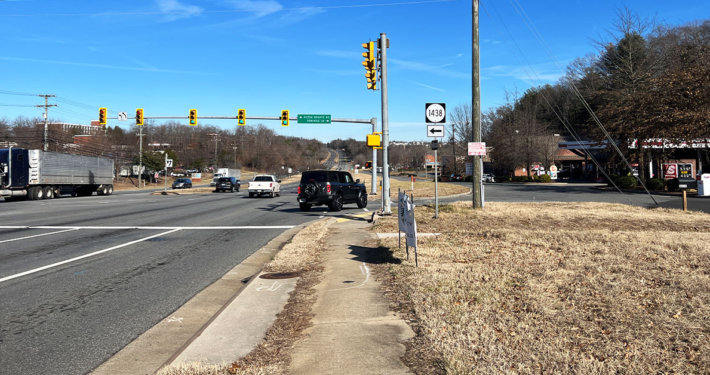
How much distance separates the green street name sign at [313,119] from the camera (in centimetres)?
3170

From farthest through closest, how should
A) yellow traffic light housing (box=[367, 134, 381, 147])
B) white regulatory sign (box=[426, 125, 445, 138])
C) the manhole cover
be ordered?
1. yellow traffic light housing (box=[367, 134, 381, 147])
2. white regulatory sign (box=[426, 125, 445, 138])
3. the manhole cover

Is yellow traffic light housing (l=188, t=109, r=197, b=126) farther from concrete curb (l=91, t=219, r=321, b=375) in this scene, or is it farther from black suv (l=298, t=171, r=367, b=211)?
concrete curb (l=91, t=219, r=321, b=375)

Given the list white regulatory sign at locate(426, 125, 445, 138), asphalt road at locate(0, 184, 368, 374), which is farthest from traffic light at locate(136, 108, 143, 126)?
white regulatory sign at locate(426, 125, 445, 138)

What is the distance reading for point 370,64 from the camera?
58.9 ft

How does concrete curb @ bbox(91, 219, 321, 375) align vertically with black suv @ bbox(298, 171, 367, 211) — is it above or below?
below

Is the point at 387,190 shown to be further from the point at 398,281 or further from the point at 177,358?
the point at 177,358

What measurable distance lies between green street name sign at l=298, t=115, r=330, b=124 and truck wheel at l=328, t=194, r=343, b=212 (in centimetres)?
1033

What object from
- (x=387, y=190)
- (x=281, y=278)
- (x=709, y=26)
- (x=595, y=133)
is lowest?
(x=281, y=278)

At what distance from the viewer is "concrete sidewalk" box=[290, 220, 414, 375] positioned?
406 centimetres

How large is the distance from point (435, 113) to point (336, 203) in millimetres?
8834

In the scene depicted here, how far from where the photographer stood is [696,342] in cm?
408

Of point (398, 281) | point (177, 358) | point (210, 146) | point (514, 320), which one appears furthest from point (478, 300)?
point (210, 146)

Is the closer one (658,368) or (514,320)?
(658,368)

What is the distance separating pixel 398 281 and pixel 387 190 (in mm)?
10921
